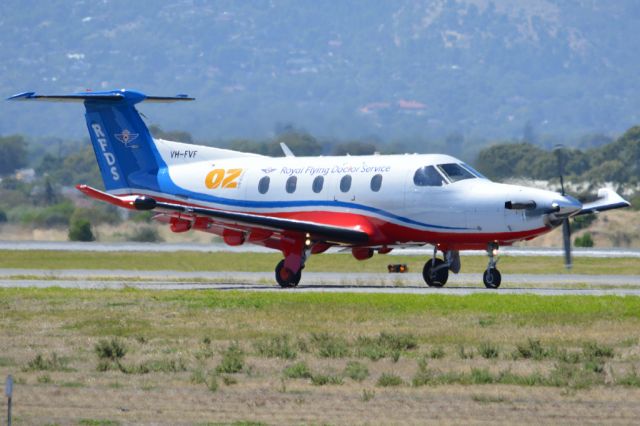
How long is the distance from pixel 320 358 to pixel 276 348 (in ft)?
2.76

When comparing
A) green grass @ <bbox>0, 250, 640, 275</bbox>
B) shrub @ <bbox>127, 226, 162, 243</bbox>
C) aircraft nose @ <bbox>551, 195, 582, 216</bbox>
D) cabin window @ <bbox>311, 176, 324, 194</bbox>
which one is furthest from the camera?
shrub @ <bbox>127, 226, 162, 243</bbox>

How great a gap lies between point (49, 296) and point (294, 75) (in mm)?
166120

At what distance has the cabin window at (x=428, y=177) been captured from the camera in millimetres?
34875

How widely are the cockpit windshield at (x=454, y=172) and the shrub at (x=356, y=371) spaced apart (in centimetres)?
1406

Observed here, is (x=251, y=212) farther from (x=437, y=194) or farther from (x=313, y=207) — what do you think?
(x=437, y=194)

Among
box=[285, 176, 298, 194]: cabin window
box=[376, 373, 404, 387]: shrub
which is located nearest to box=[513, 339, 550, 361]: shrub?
box=[376, 373, 404, 387]: shrub

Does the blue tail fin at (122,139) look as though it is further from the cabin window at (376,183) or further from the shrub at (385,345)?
the shrub at (385,345)

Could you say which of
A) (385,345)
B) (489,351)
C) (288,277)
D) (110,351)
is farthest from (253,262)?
(489,351)

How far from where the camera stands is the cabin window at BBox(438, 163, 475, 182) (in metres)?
34.9

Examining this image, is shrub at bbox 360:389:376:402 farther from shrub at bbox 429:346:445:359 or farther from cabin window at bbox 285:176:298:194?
cabin window at bbox 285:176:298:194

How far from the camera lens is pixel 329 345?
2291cm

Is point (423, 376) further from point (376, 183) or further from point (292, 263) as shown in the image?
point (292, 263)

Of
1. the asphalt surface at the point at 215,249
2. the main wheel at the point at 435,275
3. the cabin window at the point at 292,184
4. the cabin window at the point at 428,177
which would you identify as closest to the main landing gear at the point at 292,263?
the cabin window at the point at 292,184

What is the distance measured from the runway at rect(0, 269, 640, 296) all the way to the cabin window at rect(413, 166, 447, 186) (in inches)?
103
